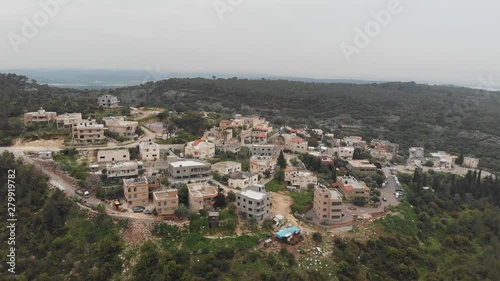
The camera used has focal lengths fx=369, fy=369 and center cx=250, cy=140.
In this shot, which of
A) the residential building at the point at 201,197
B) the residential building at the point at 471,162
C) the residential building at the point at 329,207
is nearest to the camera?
the residential building at the point at 201,197

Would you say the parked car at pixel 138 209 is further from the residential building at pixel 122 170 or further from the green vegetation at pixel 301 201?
the green vegetation at pixel 301 201

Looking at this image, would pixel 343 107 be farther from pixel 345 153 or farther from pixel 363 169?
pixel 363 169

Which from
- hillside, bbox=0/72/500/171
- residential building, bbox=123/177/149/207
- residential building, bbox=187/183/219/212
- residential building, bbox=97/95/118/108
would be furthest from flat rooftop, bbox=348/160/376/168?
residential building, bbox=97/95/118/108

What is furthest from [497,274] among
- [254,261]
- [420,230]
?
[254,261]

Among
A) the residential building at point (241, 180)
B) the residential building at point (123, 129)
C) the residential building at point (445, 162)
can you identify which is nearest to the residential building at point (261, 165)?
the residential building at point (241, 180)

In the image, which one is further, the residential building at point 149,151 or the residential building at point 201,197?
the residential building at point 149,151

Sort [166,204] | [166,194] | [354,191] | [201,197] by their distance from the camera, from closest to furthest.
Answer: [166,204] → [201,197] → [166,194] → [354,191]

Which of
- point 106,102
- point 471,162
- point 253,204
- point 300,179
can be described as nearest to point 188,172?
point 253,204
